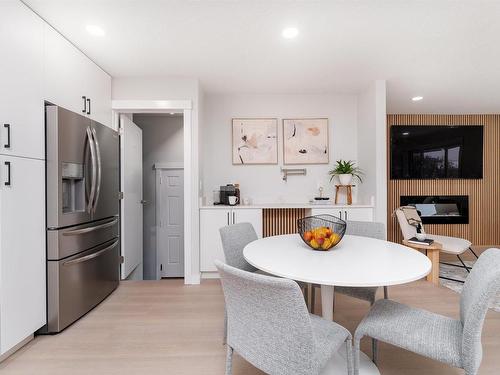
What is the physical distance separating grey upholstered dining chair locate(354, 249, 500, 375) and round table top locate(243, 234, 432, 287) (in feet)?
0.71

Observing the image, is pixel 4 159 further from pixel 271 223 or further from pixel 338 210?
pixel 338 210

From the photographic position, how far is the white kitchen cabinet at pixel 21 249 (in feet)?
5.74

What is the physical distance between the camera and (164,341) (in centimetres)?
203

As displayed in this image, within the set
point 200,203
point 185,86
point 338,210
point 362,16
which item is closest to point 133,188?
point 200,203

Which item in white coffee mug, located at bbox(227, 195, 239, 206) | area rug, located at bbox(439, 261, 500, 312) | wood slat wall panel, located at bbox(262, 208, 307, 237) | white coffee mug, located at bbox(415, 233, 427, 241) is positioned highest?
white coffee mug, located at bbox(227, 195, 239, 206)

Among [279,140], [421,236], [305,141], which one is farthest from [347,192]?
[279,140]

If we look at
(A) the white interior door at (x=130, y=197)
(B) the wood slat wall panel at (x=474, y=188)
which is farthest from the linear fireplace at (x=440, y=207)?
(A) the white interior door at (x=130, y=197)

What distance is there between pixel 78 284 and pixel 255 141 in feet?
8.72

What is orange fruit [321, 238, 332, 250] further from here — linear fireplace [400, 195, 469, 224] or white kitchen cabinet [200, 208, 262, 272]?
linear fireplace [400, 195, 469, 224]

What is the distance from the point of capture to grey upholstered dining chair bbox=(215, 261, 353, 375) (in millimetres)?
966

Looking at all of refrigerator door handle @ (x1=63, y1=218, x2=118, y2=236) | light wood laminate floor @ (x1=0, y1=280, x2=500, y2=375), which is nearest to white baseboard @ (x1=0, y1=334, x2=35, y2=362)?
light wood laminate floor @ (x1=0, y1=280, x2=500, y2=375)

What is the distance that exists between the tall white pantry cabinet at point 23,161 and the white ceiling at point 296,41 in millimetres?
259

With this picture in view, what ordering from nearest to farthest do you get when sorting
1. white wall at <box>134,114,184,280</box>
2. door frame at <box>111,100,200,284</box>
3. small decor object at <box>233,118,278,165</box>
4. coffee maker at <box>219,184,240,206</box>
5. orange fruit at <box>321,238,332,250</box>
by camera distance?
orange fruit at <box>321,238,332,250</box>
door frame at <box>111,100,200,284</box>
coffee maker at <box>219,184,240,206</box>
small decor object at <box>233,118,278,165</box>
white wall at <box>134,114,184,280</box>

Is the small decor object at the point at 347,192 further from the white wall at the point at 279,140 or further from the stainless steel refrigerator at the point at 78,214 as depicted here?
the stainless steel refrigerator at the point at 78,214
